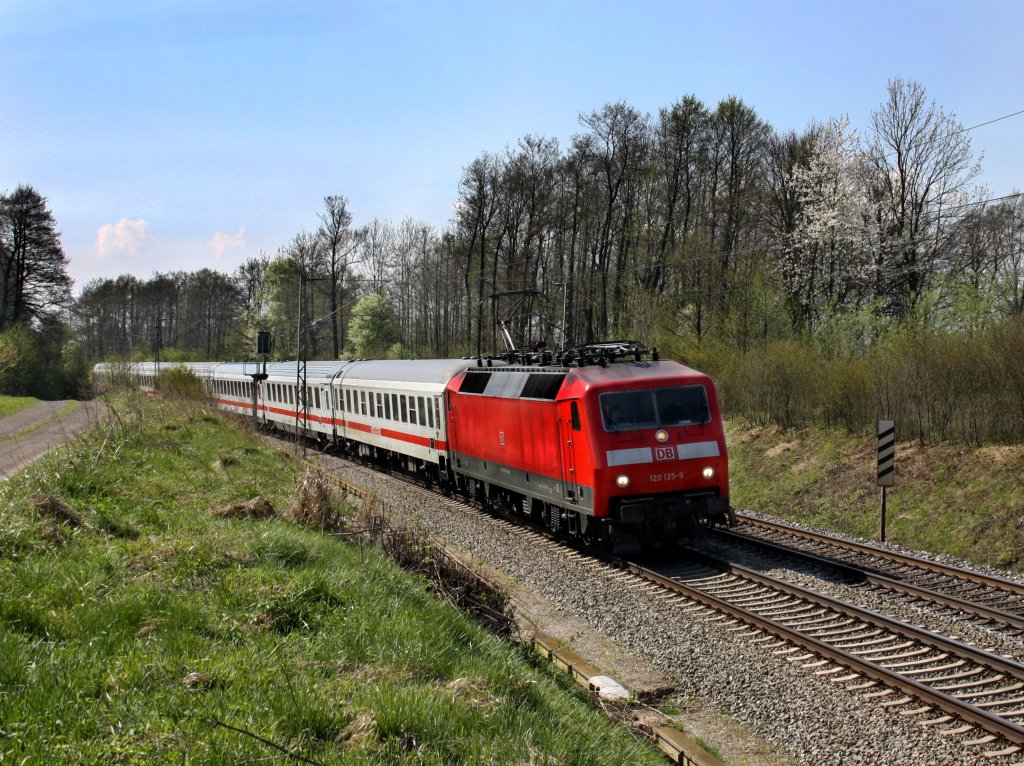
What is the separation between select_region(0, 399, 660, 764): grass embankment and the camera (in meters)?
4.44

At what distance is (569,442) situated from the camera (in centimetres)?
1266

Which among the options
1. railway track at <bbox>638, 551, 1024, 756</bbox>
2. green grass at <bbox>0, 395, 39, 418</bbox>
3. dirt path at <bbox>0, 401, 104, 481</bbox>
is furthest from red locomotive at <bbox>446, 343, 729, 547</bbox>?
green grass at <bbox>0, 395, 39, 418</bbox>

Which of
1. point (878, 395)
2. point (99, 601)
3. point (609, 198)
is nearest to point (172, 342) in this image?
point (609, 198)

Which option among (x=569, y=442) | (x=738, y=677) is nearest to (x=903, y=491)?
(x=569, y=442)

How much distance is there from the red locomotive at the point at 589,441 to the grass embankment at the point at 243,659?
3.90 meters

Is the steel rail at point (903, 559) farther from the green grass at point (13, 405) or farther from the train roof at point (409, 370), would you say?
the green grass at point (13, 405)

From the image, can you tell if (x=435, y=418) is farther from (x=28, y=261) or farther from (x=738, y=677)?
(x=28, y=261)

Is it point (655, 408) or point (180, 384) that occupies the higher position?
point (655, 408)

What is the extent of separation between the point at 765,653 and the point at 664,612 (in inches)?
65.5

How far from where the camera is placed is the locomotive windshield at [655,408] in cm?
1220

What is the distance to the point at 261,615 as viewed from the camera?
668 cm

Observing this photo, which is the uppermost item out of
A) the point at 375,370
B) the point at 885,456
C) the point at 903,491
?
the point at 375,370

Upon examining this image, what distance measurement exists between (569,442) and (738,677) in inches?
203

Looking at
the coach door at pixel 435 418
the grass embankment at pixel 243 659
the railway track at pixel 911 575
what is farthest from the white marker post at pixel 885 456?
the grass embankment at pixel 243 659
